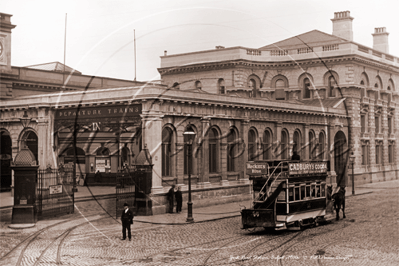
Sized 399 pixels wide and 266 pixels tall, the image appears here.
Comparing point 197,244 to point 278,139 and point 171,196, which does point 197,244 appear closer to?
point 171,196

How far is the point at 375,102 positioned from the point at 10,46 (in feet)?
A: 125

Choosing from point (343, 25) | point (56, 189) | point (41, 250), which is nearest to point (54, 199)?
point (56, 189)

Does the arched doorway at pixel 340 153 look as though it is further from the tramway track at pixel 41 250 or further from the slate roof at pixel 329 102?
the tramway track at pixel 41 250

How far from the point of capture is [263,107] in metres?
39.1

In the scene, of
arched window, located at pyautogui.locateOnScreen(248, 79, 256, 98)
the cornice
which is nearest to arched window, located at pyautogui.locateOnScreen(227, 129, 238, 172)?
the cornice

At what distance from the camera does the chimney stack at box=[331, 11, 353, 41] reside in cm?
5672

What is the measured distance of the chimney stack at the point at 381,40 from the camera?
2497 inches

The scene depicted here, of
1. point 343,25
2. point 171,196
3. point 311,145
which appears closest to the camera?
point 171,196

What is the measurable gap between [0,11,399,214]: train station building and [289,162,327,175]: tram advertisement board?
19.3ft

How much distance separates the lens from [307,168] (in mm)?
23516

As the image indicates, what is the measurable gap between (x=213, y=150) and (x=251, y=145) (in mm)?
4368

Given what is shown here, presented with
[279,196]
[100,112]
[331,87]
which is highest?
[331,87]

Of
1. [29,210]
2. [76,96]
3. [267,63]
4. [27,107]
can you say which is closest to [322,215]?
[29,210]

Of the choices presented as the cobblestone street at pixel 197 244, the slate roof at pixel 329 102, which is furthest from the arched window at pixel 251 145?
the slate roof at pixel 329 102
